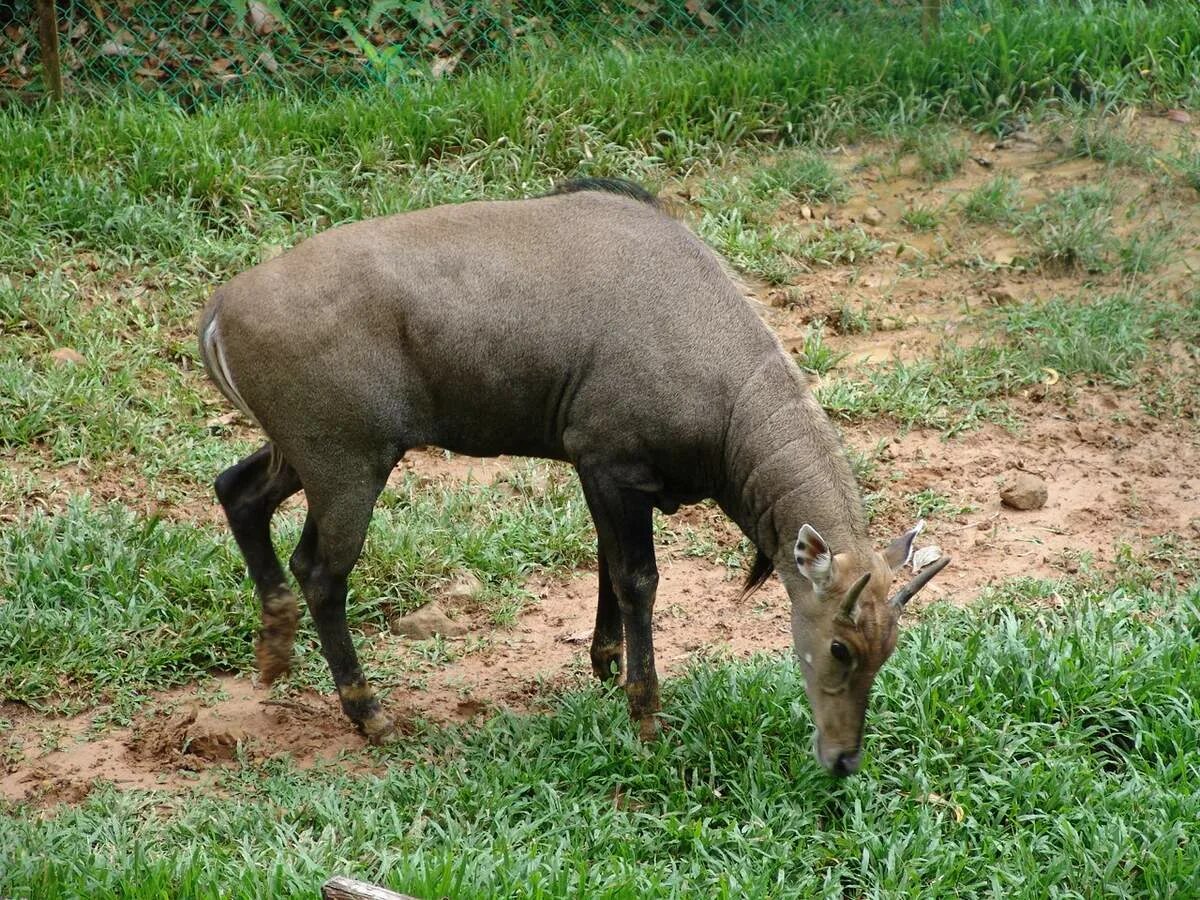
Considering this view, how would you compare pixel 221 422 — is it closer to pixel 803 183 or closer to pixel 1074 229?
pixel 803 183

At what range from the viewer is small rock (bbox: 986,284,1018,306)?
8.80 metres

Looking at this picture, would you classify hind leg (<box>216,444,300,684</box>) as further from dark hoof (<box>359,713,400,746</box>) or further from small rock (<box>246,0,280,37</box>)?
small rock (<box>246,0,280,37</box>)

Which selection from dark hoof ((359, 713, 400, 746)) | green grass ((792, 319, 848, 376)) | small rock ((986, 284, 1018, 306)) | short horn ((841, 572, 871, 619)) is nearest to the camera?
short horn ((841, 572, 871, 619))

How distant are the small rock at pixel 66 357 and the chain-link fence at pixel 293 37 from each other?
2.43 meters

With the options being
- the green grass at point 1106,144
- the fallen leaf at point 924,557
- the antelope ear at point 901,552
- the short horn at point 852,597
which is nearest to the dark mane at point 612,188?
the antelope ear at point 901,552

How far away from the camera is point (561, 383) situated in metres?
5.57

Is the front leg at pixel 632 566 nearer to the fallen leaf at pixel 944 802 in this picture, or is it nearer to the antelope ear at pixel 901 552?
the antelope ear at pixel 901 552

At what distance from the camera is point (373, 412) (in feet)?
18.0

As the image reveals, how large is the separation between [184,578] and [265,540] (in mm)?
755

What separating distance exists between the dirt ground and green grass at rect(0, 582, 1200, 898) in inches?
13.7

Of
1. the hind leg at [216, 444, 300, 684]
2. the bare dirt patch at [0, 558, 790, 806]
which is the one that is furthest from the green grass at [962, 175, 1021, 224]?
the hind leg at [216, 444, 300, 684]

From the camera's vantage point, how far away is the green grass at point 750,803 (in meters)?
4.81

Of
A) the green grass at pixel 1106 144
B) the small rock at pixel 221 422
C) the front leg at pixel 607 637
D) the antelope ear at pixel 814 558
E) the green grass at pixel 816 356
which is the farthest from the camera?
the green grass at pixel 1106 144

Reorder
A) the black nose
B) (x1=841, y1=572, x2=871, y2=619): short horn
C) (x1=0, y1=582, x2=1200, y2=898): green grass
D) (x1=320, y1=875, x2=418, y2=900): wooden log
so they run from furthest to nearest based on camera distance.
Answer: the black nose, (x1=841, y1=572, x2=871, y2=619): short horn, (x1=0, y1=582, x2=1200, y2=898): green grass, (x1=320, y1=875, x2=418, y2=900): wooden log
